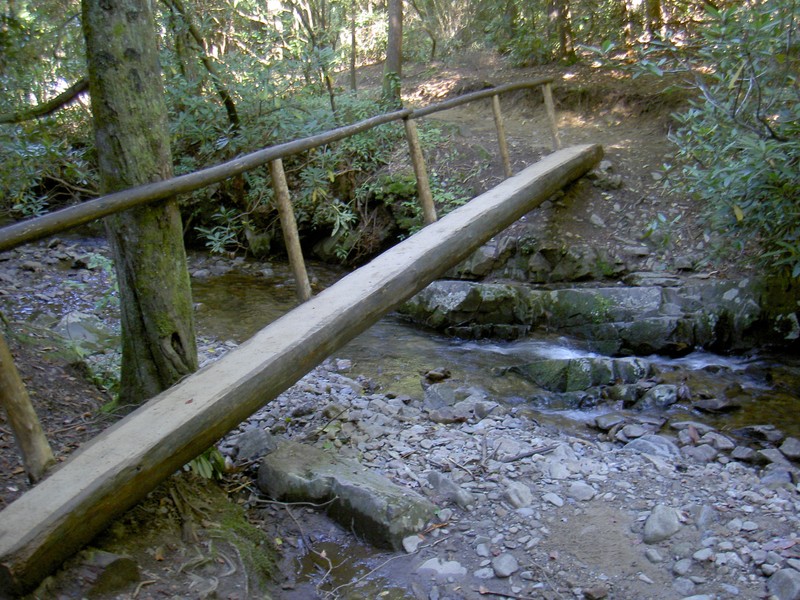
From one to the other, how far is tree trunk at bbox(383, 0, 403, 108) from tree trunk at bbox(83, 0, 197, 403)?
7314mm

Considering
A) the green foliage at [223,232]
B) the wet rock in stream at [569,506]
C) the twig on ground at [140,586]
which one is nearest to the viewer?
the twig on ground at [140,586]

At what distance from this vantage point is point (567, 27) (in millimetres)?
11188

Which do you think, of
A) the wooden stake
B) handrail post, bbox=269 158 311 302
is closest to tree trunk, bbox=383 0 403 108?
handrail post, bbox=269 158 311 302

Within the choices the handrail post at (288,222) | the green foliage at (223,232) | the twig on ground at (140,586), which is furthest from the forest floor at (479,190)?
the green foliage at (223,232)

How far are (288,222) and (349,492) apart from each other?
178cm

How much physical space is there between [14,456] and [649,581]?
299 cm

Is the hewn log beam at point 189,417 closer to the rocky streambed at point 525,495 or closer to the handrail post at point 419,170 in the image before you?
the rocky streambed at point 525,495

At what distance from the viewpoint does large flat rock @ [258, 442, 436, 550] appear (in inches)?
→ 128

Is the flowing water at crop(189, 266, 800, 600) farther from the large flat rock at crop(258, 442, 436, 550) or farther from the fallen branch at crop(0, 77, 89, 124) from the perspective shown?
the fallen branch at crop(0, 77, 89, 124)


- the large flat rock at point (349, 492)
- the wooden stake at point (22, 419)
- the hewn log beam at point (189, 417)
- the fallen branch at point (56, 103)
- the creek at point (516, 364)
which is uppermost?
the fallen branch at point (56, 103)

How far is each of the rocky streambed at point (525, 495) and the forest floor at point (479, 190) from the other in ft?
1.02

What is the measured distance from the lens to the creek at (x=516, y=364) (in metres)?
5.18

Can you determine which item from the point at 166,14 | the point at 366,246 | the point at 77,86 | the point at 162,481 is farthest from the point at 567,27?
the point at 162,481

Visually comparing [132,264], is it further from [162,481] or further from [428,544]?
[428,544]
